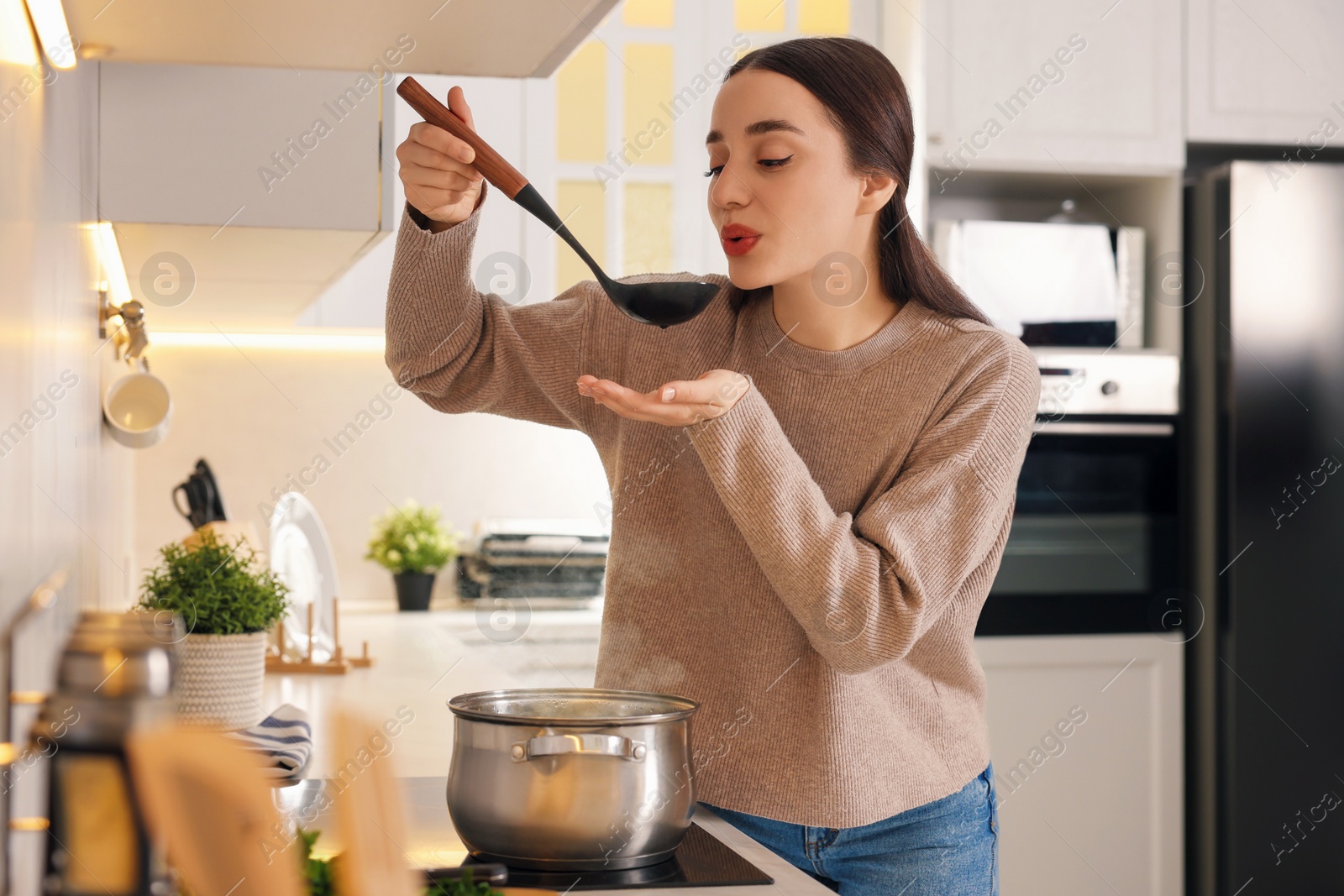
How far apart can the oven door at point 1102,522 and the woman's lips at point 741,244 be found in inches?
56.2

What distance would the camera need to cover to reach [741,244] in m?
0.97

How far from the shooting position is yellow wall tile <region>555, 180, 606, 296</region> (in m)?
2.54

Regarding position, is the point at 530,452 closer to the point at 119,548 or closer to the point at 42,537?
the point at 119,548

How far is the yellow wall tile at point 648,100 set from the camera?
256 cm

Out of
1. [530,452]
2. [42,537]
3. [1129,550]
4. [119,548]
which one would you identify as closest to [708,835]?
[42,537]

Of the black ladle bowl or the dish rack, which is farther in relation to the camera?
the dish rack

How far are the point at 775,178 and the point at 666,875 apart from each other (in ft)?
1.78

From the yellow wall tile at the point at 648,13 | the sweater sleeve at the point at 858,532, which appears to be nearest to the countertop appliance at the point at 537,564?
the yellow wall tile at the point at 648,13

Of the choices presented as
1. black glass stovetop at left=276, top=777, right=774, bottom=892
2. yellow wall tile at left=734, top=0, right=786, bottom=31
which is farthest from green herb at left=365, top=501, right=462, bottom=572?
black glass stovetop at left=276, top=777, right=774, bottom=892

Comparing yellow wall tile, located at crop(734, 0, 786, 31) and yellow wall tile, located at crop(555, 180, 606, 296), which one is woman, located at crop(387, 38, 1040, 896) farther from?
yellow wall tile, located at crop(734, 0, 786, 31)

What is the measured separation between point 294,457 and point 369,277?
64 cm

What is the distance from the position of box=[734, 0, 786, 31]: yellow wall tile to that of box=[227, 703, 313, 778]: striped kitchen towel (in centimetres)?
178

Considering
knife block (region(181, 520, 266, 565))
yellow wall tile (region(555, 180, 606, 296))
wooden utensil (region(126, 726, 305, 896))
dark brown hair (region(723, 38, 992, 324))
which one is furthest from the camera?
yellow wall tile (region(555, 180, 606, 296))

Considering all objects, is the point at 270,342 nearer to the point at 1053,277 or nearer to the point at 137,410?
the point at 137,410
